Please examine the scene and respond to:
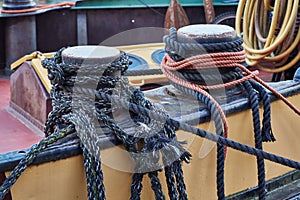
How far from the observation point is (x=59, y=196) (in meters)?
1.25

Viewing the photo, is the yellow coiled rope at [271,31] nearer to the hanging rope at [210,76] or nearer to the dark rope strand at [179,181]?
the hanging rope at [210,76]

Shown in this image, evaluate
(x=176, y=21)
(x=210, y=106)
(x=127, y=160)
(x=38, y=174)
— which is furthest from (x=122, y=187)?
(x=176, y=21)

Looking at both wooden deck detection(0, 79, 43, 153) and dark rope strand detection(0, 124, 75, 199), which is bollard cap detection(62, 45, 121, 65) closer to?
dark rope strand detection(0, 124, 75, 199)

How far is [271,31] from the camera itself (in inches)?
119

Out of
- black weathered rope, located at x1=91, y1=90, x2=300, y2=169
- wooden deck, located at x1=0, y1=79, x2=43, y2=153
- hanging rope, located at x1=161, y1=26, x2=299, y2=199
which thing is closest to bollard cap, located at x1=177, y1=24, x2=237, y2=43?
hanging rope, located at x1=161, y1=26, x2=299, y2=199

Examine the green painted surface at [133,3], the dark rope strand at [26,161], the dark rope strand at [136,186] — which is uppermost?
the green painted surface at [133,3]

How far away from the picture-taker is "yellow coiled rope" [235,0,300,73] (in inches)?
116

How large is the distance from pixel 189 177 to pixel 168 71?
346mm

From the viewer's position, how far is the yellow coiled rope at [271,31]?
2943mm

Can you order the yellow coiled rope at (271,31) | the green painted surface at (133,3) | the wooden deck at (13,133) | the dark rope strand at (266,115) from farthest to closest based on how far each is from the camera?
the green painted surface at (133,3) < the yellow coiled rope at (271,31) < the wooden deck at (13,133) < the dark rope strand at (266,115)

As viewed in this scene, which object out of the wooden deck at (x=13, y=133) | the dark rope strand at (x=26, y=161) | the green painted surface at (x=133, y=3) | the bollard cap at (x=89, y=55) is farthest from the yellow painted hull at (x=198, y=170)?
the green painted surface at (x=133, y=3)

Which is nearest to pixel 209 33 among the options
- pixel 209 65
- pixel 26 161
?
pixel 209 65

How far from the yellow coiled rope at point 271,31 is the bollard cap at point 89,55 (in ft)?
5.85

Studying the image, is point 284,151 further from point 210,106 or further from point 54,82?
point 54,82
